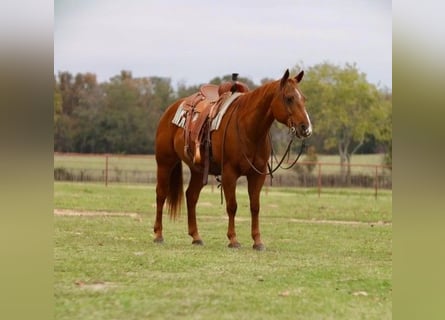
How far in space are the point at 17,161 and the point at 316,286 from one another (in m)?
3.02

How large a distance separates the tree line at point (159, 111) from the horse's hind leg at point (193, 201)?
20.1m

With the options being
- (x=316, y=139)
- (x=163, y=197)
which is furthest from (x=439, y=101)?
(x=316, y=139)

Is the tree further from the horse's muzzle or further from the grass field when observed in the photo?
the horse's muzzle

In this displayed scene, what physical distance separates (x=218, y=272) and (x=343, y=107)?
30031 mm

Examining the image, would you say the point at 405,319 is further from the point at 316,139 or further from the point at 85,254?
the point at 316,139

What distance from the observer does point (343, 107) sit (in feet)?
112

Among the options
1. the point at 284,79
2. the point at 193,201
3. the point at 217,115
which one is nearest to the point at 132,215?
the point at 193,201

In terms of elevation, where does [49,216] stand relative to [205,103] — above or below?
below

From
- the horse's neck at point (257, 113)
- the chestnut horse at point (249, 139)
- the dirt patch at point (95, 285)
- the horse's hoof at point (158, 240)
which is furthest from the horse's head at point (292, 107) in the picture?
the dirt patch at point (95, 285)

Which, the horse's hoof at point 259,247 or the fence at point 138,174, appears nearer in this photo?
the horse's hoof at point 259,247

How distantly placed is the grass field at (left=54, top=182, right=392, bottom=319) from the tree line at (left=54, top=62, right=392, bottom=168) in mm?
17955

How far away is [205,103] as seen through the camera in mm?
7758

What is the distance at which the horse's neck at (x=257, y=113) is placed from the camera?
6.75 m

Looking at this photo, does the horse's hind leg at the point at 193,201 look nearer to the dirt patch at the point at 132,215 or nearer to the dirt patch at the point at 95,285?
the dirt patch at the point at 95,285
